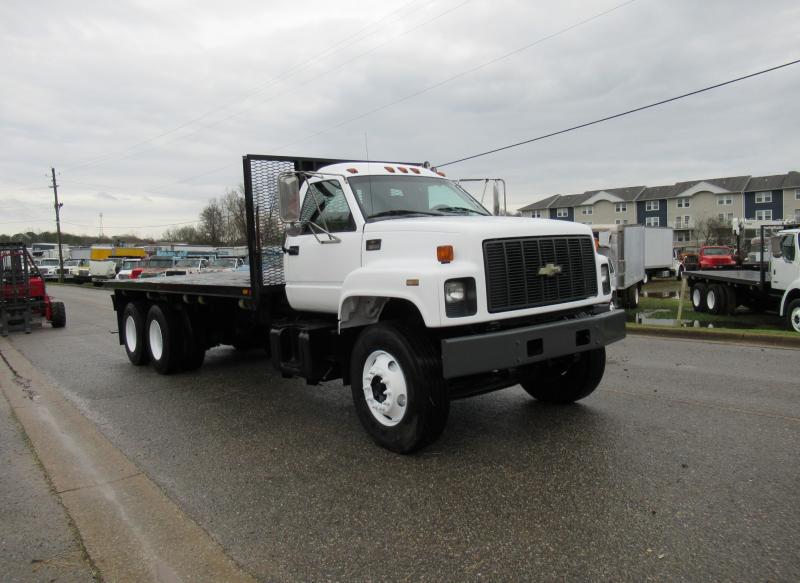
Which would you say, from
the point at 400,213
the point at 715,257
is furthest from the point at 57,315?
the point at 715,257

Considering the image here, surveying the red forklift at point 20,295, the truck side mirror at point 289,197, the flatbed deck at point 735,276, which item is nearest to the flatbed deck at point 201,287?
the truck side mirror at point 289,197

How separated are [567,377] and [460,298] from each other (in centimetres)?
219

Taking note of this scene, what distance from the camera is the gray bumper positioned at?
13.8 ft

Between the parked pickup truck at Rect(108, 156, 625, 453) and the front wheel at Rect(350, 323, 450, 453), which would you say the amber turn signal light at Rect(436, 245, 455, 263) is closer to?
the parked pickup truck at Rect(108, 156, 625, 453)

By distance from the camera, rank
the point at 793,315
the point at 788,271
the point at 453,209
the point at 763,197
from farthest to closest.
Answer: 1. the point at 763,197
2. the point at 788,271
3. the point at 793,315
4. the point at 453,209

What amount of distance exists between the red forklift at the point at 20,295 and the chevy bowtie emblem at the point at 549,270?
14533 millimetres

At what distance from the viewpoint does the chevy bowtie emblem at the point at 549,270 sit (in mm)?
4770

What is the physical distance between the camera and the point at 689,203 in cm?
7669

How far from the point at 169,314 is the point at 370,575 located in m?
6.18

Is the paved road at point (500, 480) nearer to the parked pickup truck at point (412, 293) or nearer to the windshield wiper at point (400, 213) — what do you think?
the parked pickup truck at point (412, 293)

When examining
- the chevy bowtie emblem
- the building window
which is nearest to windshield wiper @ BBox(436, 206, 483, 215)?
the chevy bowtie emblem

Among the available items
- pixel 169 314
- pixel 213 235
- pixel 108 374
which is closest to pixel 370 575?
pixel 169 314

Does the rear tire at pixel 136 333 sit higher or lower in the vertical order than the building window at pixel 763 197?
lower

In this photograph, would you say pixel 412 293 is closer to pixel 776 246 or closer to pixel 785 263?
pixel 785 263
